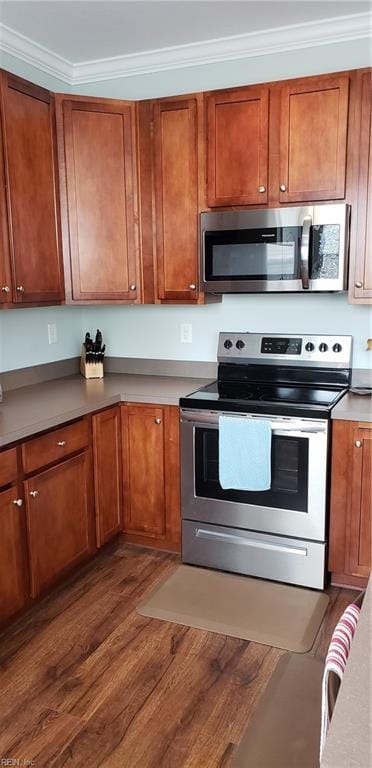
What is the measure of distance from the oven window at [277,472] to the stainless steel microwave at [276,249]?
2.43ft

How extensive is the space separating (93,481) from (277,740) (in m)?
1.61

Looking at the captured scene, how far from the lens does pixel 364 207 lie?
106 inches

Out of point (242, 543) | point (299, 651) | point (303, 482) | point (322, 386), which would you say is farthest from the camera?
point (322, 386)

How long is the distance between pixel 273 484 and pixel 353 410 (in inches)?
19.8

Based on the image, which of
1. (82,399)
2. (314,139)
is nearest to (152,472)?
(82,399)

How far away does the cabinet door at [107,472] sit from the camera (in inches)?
116

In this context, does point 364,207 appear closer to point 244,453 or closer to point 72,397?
point 244,453

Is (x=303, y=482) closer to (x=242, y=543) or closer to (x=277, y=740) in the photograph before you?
(x=242, y=543)

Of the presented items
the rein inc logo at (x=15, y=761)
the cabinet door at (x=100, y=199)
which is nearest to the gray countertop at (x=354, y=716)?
the rein inc logo at (x=15, y=761)

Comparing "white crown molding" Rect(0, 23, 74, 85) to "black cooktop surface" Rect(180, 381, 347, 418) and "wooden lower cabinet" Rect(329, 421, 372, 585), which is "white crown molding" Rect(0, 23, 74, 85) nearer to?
"black cooktop surface" Rect(180, 381, 347, 418)

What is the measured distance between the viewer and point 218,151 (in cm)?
292

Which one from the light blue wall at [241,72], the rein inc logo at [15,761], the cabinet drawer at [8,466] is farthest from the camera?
the light blue wall at [241,72]

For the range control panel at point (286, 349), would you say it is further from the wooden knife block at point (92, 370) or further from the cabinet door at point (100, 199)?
the wooden knife block at point (92, 370)

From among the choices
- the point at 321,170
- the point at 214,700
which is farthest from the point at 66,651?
the point at 321,170
